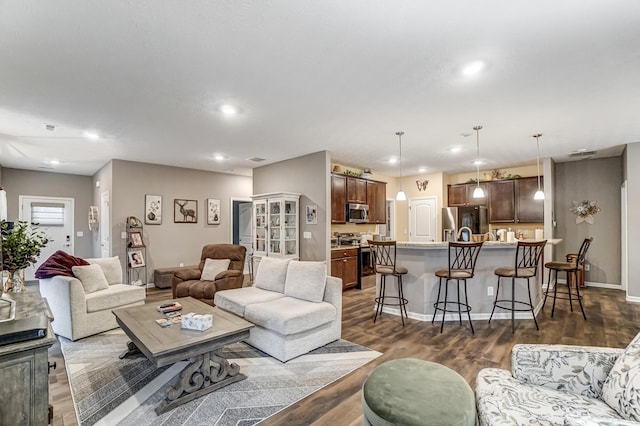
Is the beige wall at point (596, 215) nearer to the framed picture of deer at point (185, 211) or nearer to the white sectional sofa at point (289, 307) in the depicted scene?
the white sectional sofa at point (289, 307)

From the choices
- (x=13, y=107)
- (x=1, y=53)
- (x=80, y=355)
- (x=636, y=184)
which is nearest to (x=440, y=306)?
(x=636, y=184)

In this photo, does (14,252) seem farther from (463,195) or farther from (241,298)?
(463,195)

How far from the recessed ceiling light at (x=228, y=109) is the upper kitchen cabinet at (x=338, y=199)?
295 centimetres

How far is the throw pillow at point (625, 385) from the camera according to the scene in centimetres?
137

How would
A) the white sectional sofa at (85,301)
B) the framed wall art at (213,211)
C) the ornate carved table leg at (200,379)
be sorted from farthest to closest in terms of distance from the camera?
the framed wall art at (213,211) → the white sectional sofa at (85,301) → the ornate carved table leg at (200,379)

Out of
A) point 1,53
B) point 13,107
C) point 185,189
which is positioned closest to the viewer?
point 1,53

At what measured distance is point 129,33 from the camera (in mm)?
2207

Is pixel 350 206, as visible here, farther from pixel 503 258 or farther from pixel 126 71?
pixel 126 71

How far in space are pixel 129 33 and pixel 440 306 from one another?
4.55m

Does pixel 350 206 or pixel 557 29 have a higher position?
pixel 557 29

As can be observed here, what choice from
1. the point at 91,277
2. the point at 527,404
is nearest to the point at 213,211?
the point at 91,277

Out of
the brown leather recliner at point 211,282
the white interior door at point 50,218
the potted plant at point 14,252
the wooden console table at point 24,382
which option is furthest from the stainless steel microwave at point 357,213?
the white interior door at point 50,218

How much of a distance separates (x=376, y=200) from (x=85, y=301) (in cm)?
576

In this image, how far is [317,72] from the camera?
2.78 meters
